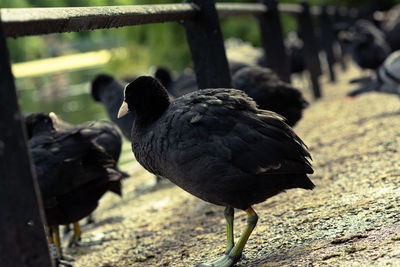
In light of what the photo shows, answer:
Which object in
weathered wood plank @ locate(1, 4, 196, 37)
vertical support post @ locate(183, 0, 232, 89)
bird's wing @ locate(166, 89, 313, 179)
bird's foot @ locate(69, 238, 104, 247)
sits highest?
weathered wood plank @ locate(1, 4, 196, 37)

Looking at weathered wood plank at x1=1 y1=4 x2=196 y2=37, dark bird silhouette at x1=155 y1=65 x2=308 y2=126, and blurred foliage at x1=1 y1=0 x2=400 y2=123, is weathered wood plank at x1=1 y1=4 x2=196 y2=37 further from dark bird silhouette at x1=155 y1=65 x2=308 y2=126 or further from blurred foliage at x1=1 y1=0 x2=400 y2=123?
blurred foliage at x1=1 y1=0 x2=400 y2=123

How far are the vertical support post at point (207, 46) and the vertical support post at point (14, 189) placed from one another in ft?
7.15

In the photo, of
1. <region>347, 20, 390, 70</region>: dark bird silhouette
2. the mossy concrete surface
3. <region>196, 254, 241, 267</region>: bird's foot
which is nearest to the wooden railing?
<region>196, 254, 241, 267</region>: bird's foot

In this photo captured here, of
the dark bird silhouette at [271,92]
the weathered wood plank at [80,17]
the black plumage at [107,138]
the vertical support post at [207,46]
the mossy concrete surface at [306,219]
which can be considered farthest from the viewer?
the black plumage at [107,138]

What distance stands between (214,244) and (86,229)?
268 centimetres

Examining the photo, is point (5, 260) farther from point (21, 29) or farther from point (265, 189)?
point (265, 189)

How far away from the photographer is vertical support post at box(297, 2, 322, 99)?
10305 mm

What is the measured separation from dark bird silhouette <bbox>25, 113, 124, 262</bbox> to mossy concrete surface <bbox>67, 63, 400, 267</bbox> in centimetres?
43

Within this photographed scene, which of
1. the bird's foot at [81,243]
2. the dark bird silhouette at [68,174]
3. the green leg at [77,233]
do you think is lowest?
the bird's foot at [81,243]

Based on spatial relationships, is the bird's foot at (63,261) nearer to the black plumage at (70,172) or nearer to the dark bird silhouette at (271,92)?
the black plumage at (70,172)

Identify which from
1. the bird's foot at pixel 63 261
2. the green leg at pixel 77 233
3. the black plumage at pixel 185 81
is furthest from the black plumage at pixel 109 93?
the bird's foot at pixel 63 261

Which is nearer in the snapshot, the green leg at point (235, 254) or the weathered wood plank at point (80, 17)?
the weathered wood plank at point (80, 17)

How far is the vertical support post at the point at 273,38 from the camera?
6.56 meters

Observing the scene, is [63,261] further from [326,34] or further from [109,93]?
[326,34]
